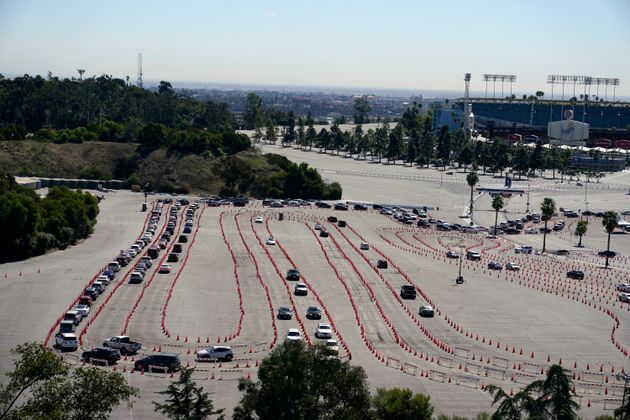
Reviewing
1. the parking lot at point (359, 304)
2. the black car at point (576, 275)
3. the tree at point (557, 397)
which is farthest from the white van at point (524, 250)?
the tree at point (557, 397)

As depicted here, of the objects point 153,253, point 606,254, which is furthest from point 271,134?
point 153,253

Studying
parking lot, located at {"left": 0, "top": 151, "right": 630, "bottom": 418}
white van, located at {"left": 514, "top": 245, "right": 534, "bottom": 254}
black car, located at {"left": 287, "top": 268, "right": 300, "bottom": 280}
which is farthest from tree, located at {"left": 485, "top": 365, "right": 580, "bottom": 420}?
white van, located at {"left": 514, "top": 245, "right": 534, "bottom": 254}

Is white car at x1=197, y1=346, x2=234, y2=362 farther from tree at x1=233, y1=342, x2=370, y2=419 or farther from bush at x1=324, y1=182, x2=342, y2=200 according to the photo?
bush at x1=324, y1=182, x2=342, y2=200

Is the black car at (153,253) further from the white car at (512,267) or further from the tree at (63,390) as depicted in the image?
the tree at (63,390)

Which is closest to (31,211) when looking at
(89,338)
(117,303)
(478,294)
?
(117,303)

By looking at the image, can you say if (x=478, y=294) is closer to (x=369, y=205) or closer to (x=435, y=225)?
(x=435, y=225)

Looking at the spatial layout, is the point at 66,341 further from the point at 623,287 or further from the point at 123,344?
the point at 623,287
